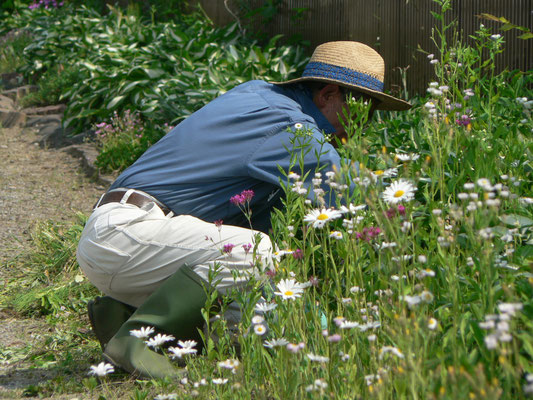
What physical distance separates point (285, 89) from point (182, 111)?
9.48 ft

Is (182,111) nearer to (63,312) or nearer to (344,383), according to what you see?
(63,312)

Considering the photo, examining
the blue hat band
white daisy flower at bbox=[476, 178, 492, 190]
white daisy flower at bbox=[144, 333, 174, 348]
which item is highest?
white daisy flower at bbox=[476, 178, 492, 190]

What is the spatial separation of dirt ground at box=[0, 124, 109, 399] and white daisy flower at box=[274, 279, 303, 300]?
115 centimetres

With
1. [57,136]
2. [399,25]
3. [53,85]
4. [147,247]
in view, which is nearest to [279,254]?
[147,247]

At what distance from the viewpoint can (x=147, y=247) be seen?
3.24 meters

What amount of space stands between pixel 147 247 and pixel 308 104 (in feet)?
3.46

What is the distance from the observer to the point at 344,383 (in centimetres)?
210

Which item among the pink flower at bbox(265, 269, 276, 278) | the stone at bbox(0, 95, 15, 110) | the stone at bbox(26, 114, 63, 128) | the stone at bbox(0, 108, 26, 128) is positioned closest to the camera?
the pink flower at bbox(265, 269, 276, 278)

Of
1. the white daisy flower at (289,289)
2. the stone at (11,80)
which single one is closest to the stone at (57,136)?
the stone at (11,80)

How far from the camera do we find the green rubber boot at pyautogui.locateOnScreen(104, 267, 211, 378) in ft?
9.73

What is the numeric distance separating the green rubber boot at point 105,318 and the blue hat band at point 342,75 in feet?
4.67

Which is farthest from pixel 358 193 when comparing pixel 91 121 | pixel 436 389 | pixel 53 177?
pixel 91 121

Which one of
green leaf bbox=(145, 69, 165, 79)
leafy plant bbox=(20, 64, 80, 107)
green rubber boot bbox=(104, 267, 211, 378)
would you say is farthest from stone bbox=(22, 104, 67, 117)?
green rubber boot bbox=(104, 267, 211, 378)

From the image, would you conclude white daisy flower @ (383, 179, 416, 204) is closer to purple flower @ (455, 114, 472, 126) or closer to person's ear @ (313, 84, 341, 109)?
purple flower @ (455, 114, 472, 126)
